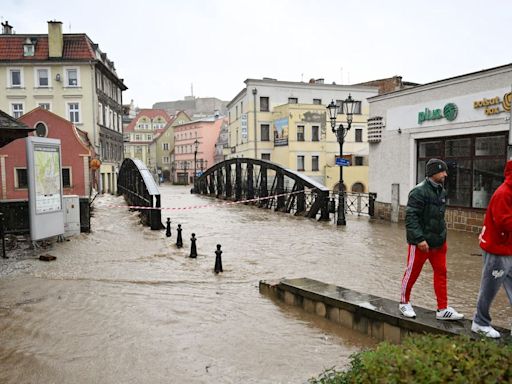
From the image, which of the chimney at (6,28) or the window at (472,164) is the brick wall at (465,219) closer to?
the window at (472,164)

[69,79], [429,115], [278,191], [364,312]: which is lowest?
[364,312]

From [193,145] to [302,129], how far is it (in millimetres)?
33171

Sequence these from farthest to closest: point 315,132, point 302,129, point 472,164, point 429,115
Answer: point 315,132 < point 302,129 < point 429,115 < point 472,164

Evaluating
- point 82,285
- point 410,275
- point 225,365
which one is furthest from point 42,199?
point 410,275

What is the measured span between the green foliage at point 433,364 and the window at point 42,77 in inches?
1656

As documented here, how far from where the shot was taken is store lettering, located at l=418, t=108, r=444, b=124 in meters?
14.6

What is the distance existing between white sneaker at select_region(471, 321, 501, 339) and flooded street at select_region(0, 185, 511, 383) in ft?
3.97

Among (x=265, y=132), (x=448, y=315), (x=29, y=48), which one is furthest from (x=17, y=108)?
(x=448, y=315)

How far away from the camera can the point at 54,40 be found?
126 feet

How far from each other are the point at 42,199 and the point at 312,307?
7.42 meters

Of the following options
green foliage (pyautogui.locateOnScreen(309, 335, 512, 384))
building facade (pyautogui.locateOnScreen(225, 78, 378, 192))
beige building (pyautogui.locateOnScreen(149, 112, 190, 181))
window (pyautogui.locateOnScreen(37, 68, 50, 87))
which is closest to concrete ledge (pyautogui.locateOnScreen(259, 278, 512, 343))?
green foliage (pyautogui.locateOnScreen(309, 335, 512, 384))

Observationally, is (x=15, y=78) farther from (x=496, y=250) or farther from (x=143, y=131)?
(x=143, y=131)

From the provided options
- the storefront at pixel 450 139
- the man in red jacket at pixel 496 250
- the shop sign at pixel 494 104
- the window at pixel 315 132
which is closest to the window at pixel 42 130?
the storefront at pixel 450 139

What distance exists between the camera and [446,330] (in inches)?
173
